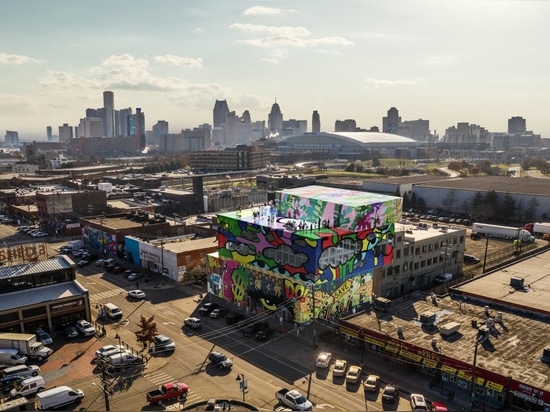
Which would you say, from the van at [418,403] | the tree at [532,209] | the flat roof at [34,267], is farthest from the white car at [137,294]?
the tree at [532,209]

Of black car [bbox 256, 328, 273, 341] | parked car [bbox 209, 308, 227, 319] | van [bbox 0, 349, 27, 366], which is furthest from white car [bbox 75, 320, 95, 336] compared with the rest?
black car [bbox 256, 328, 273, 341]

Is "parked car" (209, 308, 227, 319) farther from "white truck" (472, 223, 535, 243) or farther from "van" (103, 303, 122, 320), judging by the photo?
"white truck" (472, 223, 535, 243)

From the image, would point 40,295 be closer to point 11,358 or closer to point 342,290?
point 11,358

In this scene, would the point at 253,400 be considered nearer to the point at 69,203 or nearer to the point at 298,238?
the point at 298,238

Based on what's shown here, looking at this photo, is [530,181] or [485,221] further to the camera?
[530,181]

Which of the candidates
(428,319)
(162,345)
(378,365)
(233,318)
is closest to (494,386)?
(378,365)

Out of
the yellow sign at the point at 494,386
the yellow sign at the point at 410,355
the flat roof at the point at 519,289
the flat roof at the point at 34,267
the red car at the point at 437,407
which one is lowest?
the red car at the point at 437,407

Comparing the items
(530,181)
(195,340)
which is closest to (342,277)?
(195,340)

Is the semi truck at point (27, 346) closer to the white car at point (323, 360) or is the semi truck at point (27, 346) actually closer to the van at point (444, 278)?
the white car at point (323, 360)
